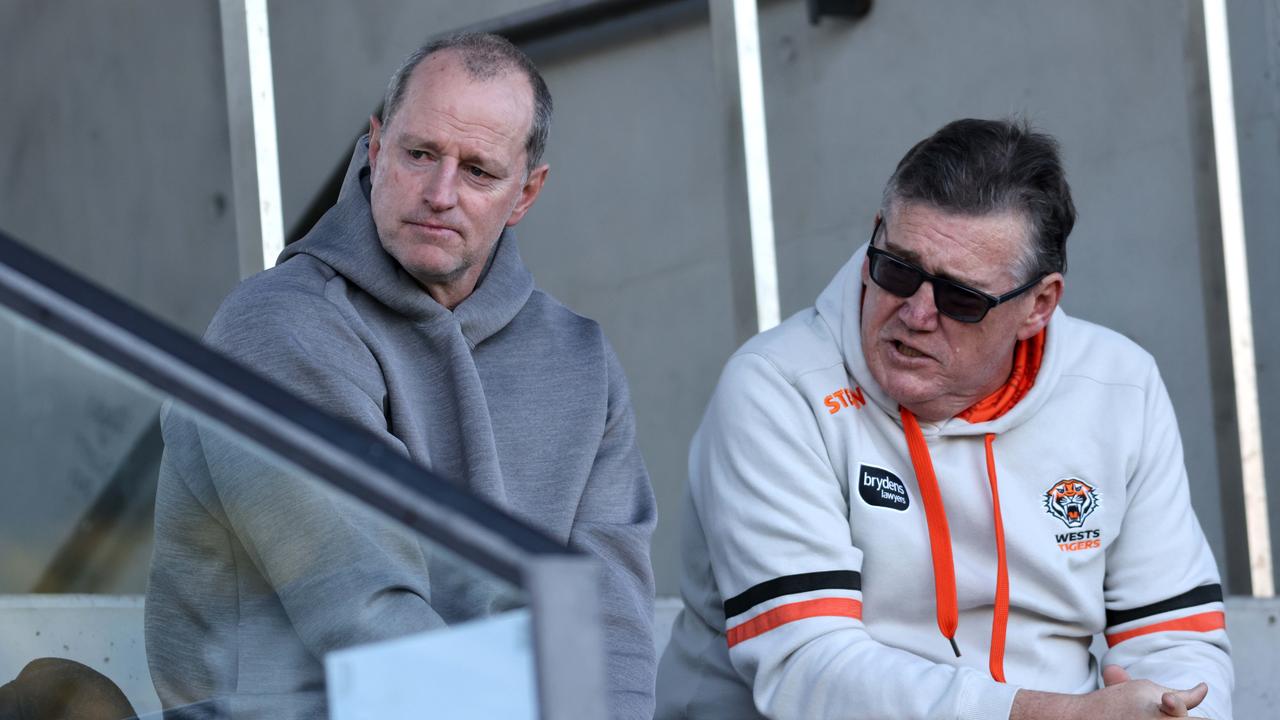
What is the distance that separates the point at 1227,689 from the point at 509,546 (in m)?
1.94

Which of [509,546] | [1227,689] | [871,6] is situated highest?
[871,6]

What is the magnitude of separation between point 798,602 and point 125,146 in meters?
4.92

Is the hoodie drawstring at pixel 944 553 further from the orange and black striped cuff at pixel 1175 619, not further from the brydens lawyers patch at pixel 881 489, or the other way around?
the orange and black striped cuff at pixel 1175 619

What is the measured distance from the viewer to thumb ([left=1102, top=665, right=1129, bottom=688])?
2.35m

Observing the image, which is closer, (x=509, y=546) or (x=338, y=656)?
(x=509, y=546)

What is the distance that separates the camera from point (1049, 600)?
8.01 feet

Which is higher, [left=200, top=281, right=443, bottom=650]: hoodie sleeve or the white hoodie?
[left=200, top=281, right=443, bottom=650]: hoodie sleeve

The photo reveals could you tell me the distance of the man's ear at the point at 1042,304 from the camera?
2.43m

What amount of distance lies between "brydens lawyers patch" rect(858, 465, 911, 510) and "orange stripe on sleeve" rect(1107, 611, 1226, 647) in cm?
42

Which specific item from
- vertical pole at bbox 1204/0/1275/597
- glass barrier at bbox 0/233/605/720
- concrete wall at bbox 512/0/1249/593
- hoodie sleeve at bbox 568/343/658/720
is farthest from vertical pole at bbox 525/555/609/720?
concrete wall at bbox 512/0/1249/593

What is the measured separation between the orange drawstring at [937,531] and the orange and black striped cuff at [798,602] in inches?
4.8

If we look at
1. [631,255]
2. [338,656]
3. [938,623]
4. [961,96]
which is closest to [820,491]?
[938,623]

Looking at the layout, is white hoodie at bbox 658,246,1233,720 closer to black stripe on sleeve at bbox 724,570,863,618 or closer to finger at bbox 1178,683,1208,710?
black stripe on sleeve at bbox 724,570,863,618

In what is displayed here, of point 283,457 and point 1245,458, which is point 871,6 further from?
point 283,457
